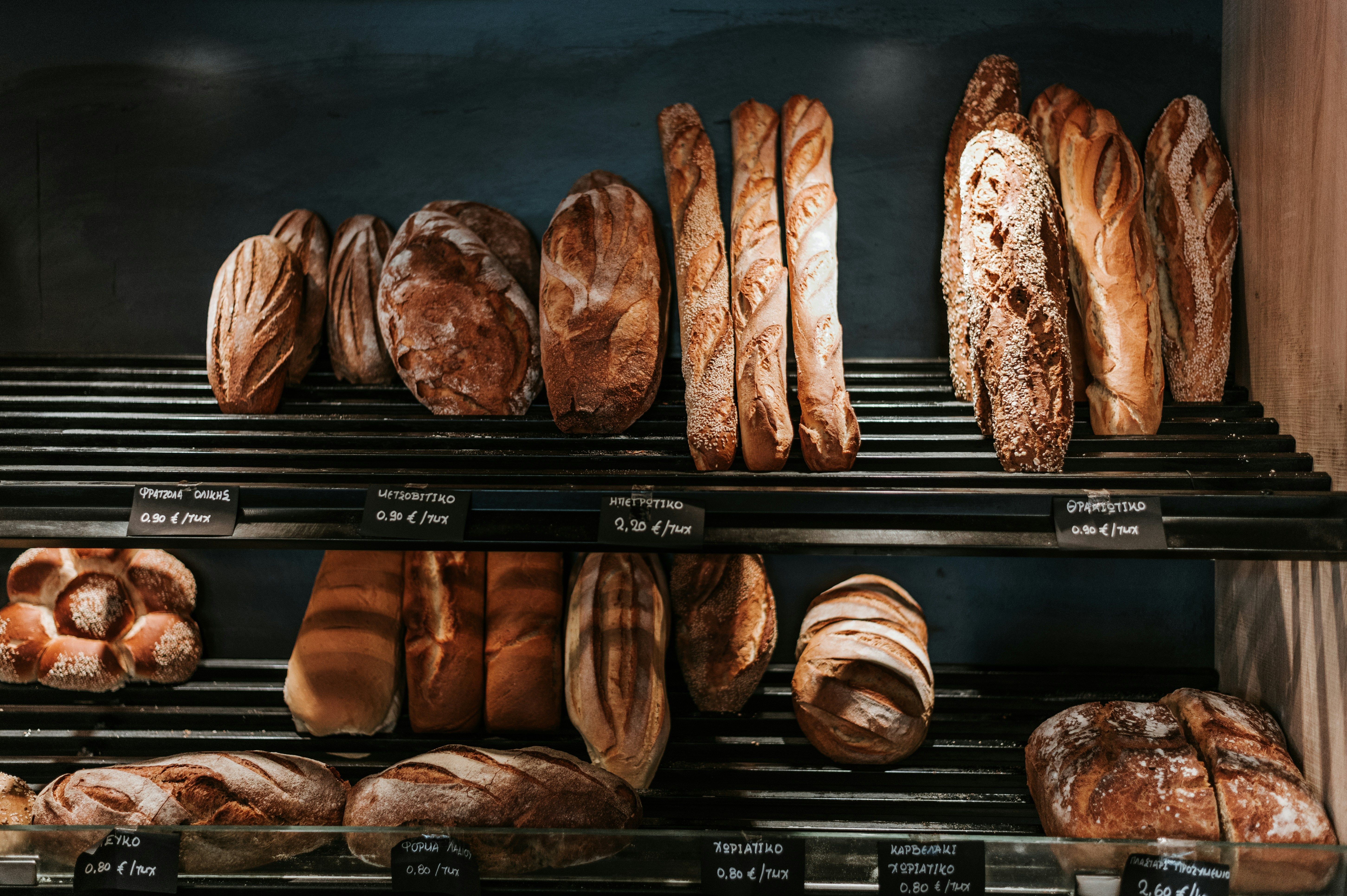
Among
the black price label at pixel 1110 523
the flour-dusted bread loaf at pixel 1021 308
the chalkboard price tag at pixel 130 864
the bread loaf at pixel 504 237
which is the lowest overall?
the chalkboard price tag at pixel 130 864

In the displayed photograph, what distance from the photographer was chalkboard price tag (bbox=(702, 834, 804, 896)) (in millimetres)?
1089

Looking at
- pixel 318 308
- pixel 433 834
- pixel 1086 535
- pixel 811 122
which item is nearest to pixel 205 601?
pixel 318 308

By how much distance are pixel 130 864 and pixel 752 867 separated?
0.83 meters

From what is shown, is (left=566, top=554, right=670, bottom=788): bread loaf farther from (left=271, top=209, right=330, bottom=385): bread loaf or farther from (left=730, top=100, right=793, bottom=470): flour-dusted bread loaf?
(left=271, top=209, right=330, bottom=385): bread loaf

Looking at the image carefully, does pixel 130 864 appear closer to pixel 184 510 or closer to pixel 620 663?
pixel 184 510

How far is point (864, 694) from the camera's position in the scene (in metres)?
1.46

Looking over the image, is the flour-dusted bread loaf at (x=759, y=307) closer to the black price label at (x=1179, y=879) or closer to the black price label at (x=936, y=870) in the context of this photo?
the black price label at (x=936, y=870)

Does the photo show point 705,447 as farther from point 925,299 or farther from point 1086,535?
point 925,299

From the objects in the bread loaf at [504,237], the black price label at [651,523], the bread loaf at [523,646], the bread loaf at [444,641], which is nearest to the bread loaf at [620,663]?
the bread loaf at [523,646]

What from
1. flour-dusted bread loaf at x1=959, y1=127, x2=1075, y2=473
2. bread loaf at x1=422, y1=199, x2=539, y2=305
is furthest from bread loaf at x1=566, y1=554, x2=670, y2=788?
flour-dusted bread loaf at x1=959, y1=127, x2=1075, y2=473

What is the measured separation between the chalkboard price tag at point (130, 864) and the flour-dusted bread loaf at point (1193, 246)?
5.75 feet

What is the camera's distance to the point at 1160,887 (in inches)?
41.9

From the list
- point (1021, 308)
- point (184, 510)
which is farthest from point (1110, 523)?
point (184, 510)

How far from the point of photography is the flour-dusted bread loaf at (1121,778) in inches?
47.5
